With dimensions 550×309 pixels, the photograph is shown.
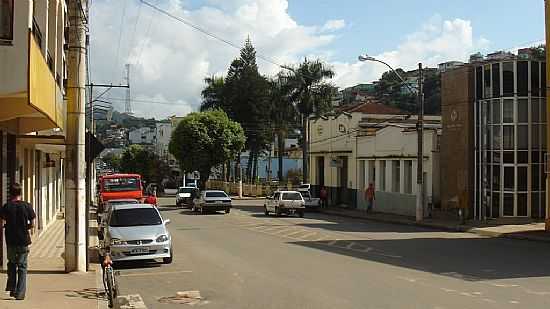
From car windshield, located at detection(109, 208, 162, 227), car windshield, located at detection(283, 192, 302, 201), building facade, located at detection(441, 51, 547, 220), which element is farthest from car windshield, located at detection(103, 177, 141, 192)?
car windshield, located at detection(109, 208, 162, 227)

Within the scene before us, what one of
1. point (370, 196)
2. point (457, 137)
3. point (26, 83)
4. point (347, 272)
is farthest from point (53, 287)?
point (370, 196)

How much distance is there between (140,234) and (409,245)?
32.9 feet

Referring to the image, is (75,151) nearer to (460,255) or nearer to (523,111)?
(460,255)

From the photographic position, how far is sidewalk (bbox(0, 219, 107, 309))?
12102 mm

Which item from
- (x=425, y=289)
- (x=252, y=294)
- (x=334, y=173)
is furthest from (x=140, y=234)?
(x=334, y=173)

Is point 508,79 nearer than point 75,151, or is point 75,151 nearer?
point 75,151

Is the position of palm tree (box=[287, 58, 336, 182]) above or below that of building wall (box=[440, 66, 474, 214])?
above

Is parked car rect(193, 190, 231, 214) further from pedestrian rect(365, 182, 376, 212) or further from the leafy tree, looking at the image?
the leafy tree

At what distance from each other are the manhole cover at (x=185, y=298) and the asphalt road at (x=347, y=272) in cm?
14

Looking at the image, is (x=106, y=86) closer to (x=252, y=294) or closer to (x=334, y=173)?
(x=334, y=173)

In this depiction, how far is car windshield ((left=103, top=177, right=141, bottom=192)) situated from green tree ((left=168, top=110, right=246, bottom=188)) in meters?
31.1

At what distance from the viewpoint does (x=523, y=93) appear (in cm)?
3497

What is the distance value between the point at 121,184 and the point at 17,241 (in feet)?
95.6

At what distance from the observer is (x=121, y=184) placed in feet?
134
